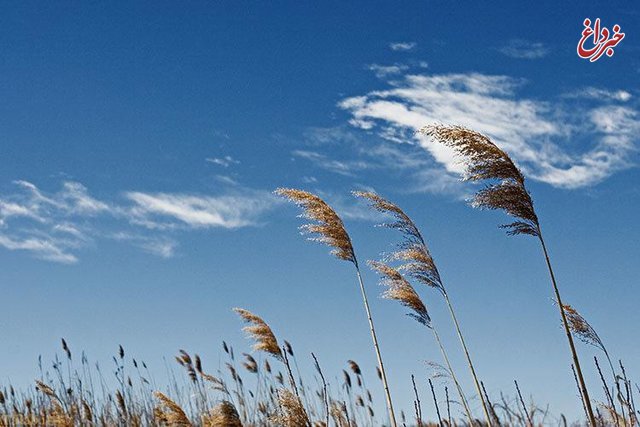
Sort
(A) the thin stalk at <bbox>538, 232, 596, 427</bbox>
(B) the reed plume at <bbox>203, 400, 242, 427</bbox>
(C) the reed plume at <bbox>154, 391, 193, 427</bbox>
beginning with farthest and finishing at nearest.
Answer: (C) the reed plume at <bbox>154, 391, 193, 427</bbox> < (B) the reed plume at <bbox>203, 400, 242, 427</bbox> < (A) the thin stalk at <bbox>538, 232, 596, 427</bbox>

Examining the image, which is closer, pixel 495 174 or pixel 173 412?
pixel 495 174

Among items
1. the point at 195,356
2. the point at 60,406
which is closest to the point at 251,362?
the point at 195,356

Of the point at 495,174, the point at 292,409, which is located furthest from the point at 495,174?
the point at 292,409

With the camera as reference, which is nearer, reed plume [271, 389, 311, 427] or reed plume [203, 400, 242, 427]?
reed plume [271, 389, 311, 427]

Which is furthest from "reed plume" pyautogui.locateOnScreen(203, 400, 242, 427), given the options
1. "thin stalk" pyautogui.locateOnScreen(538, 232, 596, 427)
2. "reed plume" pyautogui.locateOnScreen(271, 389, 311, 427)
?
"thin stalk" pyautogui.locateOnScreen(538, 232, 596, 427)

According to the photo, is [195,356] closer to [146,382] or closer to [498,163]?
[146,382]

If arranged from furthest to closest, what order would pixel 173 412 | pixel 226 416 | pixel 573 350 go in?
pixel 173 412
pixel 226 416
pixel 573 350

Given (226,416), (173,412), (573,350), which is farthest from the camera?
(173,412)

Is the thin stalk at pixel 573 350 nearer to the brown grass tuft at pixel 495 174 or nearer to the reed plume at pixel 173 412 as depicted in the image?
the brown grass tuft at pixel 495 174

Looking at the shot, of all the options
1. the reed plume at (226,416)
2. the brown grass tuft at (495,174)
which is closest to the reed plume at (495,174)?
the brown grass tuft at (495,174)

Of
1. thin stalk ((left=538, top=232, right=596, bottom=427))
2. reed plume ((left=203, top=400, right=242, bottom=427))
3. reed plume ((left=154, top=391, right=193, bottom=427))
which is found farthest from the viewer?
reed plume ((left=154, top=391, right=193, bottom=427))

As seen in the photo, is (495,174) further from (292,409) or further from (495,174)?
(292,409)

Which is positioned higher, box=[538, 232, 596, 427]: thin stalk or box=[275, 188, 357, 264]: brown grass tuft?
box=[275, 188, 357, 264]: brown grass tuft

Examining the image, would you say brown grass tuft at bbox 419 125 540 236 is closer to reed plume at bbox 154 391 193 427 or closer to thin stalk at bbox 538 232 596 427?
thin stalk at bbox 538 232 596 427
